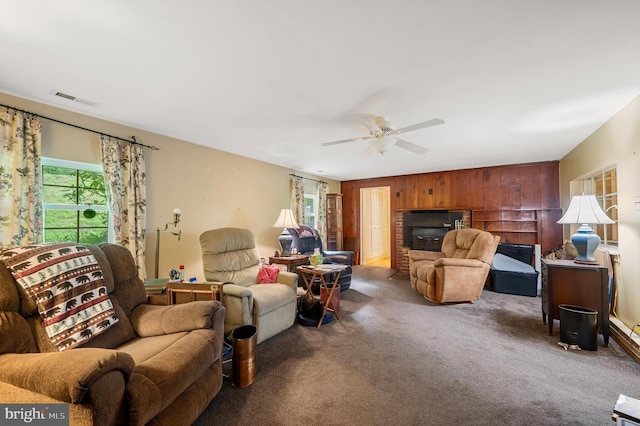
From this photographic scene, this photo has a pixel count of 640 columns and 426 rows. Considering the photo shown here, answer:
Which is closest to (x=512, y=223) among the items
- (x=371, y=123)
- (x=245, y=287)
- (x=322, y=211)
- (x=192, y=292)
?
(x=322, y=211)

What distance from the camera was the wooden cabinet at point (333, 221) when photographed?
663 centimetres

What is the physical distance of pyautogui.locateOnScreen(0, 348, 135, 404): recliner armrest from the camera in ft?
3.33

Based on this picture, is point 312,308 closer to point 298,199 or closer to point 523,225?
point 298,199

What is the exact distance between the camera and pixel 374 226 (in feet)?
26.1

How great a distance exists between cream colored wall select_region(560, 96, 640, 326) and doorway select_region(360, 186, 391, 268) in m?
4.27

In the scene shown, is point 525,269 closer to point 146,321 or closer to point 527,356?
point 527,356

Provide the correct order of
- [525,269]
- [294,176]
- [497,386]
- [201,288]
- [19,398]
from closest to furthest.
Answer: [19,398] → [497,386] → [201,288] → [525,269] → [294,176]

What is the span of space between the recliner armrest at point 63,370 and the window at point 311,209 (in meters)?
5.15

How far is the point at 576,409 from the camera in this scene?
171 cm

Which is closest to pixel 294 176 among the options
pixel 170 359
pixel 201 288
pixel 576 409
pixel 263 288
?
pixel 263 288

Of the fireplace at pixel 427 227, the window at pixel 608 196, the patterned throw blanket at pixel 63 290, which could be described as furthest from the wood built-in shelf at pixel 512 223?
the patterned throw blanket at pixel 63 290

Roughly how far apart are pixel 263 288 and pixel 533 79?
3.12 metres

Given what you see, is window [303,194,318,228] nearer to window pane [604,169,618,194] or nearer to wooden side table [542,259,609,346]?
wooden side table [542,259,609,346]

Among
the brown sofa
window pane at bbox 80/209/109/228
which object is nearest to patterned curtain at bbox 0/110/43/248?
window pane at bbox 80/209/109/228
